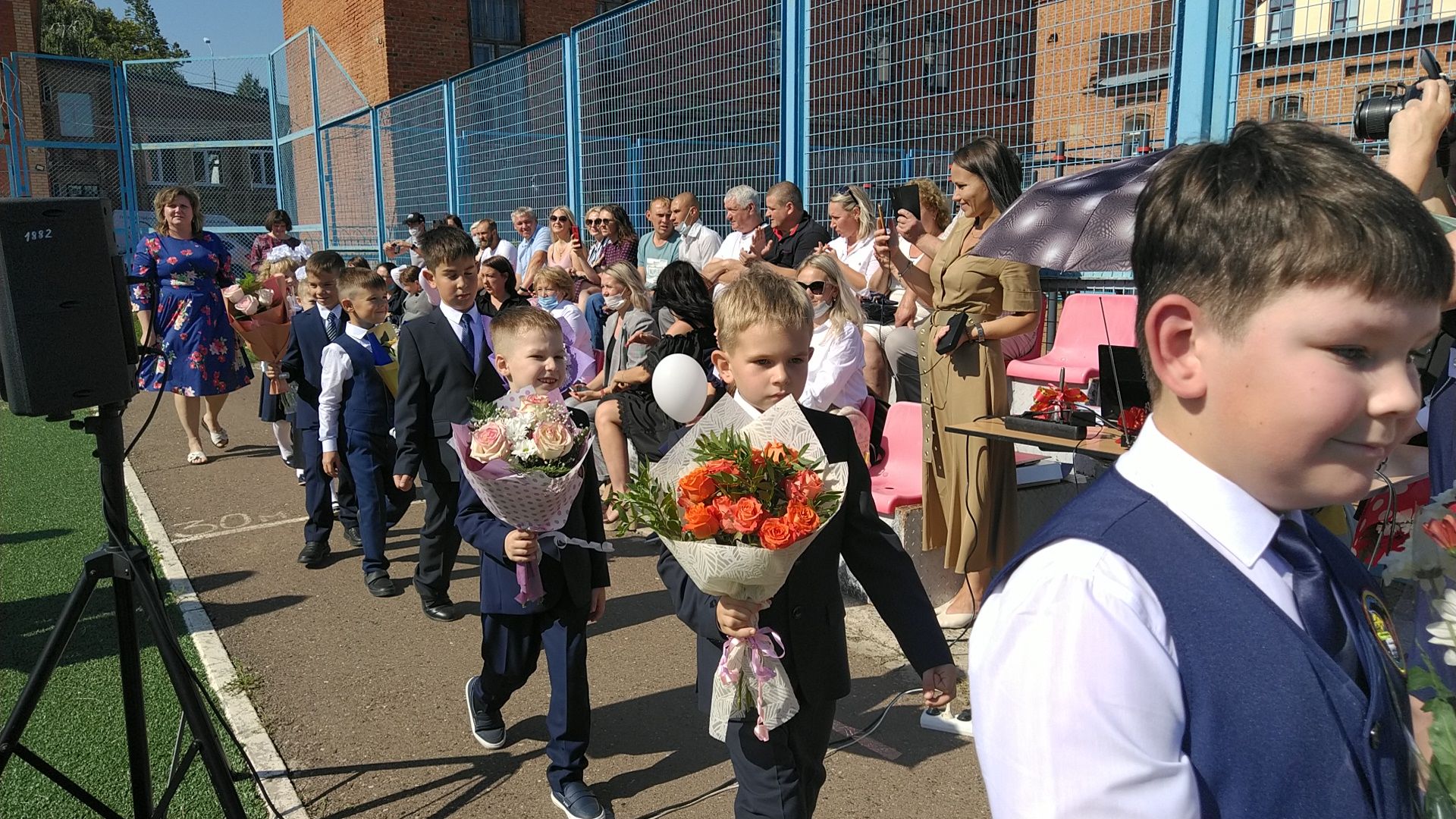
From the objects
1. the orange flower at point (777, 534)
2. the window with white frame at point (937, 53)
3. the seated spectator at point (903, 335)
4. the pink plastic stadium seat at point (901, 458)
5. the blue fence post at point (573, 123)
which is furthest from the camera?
the blue fence post at point (573, 123)

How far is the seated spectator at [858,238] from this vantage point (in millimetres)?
7195

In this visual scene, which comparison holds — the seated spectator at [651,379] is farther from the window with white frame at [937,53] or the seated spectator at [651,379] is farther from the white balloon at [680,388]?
the window with white frame at [937,53]

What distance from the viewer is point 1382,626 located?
125 centimetres

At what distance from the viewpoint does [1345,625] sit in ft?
3.75

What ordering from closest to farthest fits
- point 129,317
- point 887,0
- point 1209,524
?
1. point 1209,524
2. point 129,317
3. point 887,0

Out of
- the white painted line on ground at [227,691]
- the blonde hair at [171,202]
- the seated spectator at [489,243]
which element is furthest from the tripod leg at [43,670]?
the seated spectator at [489,243]

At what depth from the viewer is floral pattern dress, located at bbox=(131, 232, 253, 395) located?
28.7ft

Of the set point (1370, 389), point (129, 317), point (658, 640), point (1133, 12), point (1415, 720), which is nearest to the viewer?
point (1370, 389)

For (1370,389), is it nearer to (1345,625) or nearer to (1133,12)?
(1345,625)

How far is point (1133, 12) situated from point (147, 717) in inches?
242

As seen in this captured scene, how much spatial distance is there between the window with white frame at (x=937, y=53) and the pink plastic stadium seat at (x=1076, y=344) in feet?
5.91

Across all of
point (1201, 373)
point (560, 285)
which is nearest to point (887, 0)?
point (560, 285)

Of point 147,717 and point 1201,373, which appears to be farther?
point 147,717

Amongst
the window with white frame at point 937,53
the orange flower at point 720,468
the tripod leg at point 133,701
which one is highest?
the window with white frame at point 937,53
